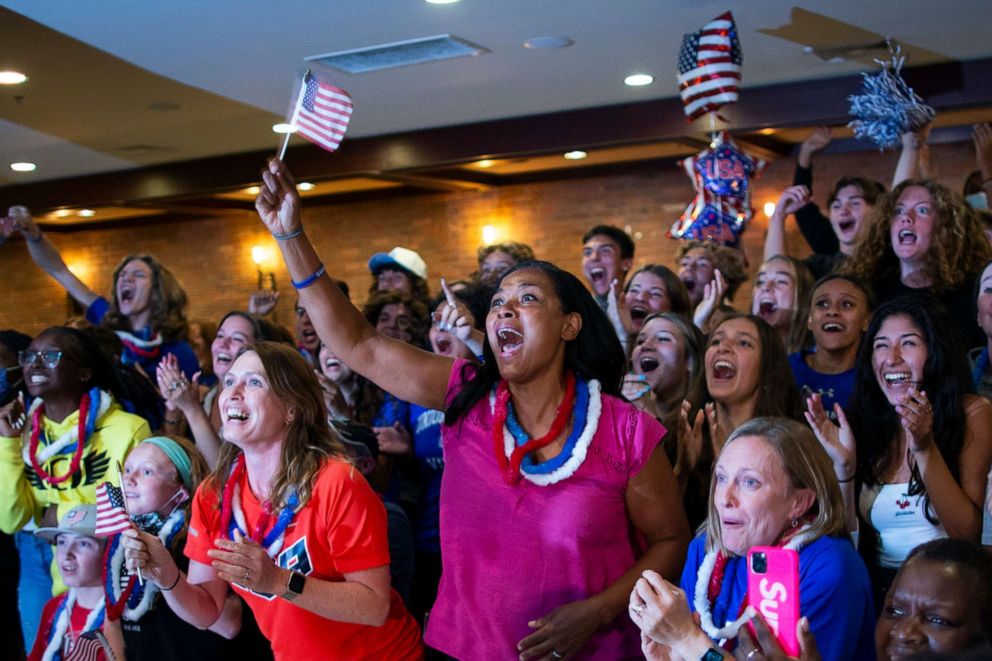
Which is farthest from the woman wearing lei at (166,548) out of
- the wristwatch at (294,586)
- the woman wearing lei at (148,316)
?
the woman wearing lei at (148,316)

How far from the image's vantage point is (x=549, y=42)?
609 cm

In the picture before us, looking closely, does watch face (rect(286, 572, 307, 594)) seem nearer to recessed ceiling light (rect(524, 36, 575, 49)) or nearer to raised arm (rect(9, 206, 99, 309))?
raised arm (rect(9, 206, 99, 309))

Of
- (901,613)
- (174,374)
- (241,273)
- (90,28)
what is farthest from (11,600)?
(241,273)

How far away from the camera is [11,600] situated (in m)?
4.43

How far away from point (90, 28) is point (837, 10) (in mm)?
3666

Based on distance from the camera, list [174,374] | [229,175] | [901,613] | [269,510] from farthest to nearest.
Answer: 1. [229,175]
2. [174,374]
3. [269,510]
4. [901,613]

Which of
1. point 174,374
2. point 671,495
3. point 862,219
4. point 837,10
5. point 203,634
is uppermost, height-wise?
point 837,10

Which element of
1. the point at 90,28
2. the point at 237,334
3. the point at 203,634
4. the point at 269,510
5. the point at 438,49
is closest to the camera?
the point at 269,510

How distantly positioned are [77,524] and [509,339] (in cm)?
175

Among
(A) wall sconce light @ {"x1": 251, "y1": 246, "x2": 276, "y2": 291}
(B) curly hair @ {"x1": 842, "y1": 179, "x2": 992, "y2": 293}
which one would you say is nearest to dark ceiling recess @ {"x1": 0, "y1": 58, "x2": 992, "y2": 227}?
(A) wall sconce light @ {"x1": 251, "y1": 246, "x2": 276, "y2": 291}

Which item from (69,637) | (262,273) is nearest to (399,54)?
(69,637)

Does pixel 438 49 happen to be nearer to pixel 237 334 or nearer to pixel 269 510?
pixel 237 334

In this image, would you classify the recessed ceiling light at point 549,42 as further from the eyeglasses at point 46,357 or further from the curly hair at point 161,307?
the eyeglasses at point 46,357

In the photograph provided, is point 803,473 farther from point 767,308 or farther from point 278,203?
point 767,308
